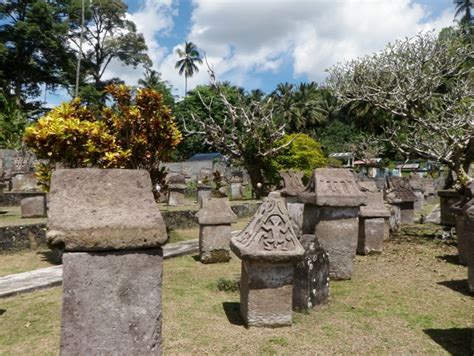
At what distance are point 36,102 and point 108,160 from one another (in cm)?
3070

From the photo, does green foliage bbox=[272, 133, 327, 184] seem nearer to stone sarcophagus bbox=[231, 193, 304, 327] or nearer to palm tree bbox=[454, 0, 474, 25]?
stone sarcophagus bbox=[231, 193, 304, 327]

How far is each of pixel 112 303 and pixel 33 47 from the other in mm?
35802

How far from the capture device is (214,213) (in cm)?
848

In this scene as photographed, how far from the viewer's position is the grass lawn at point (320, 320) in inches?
166

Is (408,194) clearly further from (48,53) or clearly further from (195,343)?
(48,53)

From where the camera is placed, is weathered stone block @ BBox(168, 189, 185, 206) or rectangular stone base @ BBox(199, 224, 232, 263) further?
weathered stone block @ BBox(168, 189, 185, 206)

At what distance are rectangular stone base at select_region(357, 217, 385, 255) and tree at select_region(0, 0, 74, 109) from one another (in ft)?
97.5

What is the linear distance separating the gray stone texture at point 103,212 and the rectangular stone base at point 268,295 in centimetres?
230

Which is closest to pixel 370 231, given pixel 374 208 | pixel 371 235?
pixel 371 235

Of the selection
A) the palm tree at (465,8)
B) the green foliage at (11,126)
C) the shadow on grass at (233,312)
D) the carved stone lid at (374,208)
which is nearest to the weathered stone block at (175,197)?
the carved stone lid at (374,208)

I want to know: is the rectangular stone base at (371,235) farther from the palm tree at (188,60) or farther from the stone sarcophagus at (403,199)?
the palm tree at (188,60)

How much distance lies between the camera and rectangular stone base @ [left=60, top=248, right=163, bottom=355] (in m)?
2.52

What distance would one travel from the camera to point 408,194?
46.1ft

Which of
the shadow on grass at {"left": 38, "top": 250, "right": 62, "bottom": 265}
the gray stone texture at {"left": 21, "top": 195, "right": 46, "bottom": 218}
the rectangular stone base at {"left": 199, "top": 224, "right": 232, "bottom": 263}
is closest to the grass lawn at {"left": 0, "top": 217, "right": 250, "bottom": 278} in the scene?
the shadow on grass at {"left": 38, "top": 250, "right": 62, "bottom": 265}
